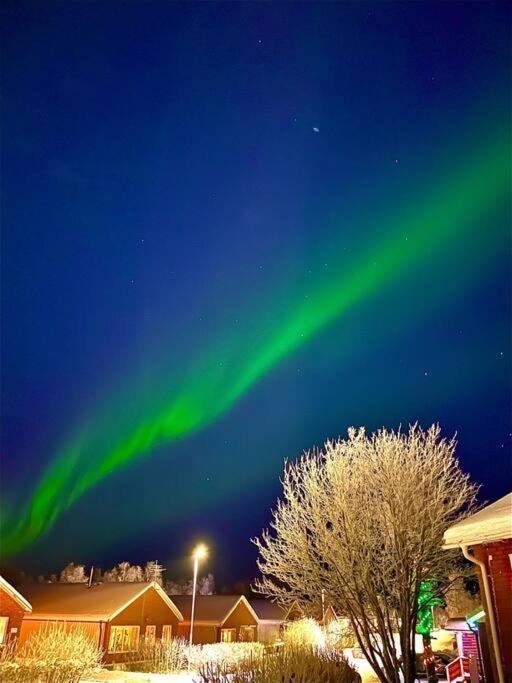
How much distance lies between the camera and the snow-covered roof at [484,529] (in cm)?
972

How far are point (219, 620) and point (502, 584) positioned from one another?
4557cm

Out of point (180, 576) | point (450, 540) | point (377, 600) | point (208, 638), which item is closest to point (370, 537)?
point (377, 600)

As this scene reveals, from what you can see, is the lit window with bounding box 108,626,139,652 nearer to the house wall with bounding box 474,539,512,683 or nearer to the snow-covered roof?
the house wall with bounding box 474,539,512,683

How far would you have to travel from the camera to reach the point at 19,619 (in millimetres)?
32875

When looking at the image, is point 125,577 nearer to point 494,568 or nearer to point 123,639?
point 123,639

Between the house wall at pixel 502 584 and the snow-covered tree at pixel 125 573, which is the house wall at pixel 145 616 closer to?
the house wall at pixel 502 584

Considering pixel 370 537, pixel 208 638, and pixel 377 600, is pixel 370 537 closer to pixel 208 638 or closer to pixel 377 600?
pixel 377 600

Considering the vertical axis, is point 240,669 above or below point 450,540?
below

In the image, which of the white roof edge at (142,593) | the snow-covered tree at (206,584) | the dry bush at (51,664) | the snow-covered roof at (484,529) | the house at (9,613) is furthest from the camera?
the snow-covered tree at (206,584)

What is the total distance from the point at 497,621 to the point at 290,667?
4.68 m

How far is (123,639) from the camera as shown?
37750 millimetres

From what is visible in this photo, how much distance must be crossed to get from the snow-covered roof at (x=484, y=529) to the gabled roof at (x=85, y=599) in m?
33.4

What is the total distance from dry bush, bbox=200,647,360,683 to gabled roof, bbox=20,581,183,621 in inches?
1098

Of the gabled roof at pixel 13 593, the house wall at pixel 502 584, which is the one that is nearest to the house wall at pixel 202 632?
the gabled roof at pixel 13 593
